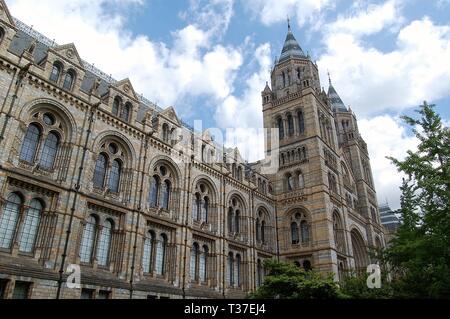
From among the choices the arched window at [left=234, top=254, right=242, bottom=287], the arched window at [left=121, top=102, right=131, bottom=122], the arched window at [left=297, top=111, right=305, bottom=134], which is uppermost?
the arched window at [left=297, top=111, right=305, bottom=134]

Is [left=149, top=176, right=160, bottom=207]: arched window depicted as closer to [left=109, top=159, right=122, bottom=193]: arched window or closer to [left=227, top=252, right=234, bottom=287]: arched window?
[left=109, top=159, right=122, bottom=193]: arched window

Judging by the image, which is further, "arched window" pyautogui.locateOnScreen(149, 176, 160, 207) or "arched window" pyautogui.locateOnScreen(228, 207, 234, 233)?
"arched window" pyautogui.locateOnScreen(228, 207, 234, 233)

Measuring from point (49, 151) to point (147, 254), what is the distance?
30.1 feet

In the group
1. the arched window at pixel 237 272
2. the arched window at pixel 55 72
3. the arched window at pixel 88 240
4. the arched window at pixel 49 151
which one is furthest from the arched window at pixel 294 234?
the arched window at pixel 55 72

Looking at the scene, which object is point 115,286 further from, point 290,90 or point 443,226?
point 290,90

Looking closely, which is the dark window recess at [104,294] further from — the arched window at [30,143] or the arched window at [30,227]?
the arched window at [30,143]

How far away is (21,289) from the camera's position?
17.2 meters

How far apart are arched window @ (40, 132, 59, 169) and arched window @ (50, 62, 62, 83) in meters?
3.49

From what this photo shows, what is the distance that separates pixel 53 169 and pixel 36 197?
1955 mm

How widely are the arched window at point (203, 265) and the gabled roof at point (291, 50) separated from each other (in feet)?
95.9

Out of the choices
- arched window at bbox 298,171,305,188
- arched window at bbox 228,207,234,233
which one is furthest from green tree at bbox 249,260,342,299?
arched window at bbox 298,171,305,188

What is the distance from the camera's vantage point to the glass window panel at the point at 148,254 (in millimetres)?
24000

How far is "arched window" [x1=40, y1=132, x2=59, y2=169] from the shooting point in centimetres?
2038

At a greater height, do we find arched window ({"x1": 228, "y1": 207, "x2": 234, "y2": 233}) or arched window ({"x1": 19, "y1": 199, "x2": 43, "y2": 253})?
arched window ({"x1": 228, "y1": 207, "x2": 234, "y2": 233})
